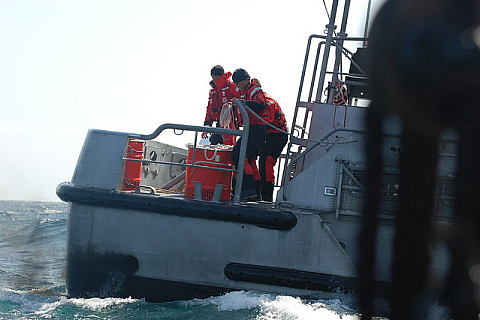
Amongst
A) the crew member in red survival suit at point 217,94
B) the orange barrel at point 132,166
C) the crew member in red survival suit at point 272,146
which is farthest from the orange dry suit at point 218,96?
the orange barrel at point 132,166

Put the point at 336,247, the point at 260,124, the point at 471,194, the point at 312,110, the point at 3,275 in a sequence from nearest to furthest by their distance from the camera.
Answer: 1. the point at 471,194
2. the point at 336,247
3. the point at 260,124
4. the point at 312,110
5. the point at 3,275

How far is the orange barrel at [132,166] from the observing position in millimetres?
5887

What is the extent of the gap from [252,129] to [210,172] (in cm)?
68

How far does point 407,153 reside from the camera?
0.53 metres

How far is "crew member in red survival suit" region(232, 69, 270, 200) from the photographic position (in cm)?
609

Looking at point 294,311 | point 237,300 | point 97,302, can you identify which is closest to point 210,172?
point 237,300

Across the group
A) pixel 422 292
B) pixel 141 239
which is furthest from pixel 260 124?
pixel 422 292

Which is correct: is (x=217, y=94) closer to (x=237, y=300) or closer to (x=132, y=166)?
(x=132, y=166)

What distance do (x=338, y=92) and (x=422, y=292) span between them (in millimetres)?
6440

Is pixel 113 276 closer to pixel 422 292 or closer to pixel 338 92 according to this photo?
pixel 338 92

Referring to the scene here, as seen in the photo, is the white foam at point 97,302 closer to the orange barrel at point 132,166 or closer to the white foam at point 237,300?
the white foam at point 237,300

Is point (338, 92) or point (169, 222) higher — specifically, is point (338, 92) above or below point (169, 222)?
above

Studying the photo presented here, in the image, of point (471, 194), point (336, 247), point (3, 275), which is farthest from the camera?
point (3, 275)

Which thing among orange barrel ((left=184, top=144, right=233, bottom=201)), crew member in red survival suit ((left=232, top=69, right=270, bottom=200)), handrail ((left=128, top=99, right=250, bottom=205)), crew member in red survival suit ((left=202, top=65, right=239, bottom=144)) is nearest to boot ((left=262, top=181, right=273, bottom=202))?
crew member in red survival suit ((left=232, top=69, right=270, bottom=200))
